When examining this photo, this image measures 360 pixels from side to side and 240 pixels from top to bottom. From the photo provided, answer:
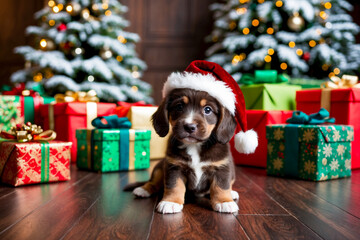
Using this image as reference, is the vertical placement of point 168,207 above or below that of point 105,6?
below


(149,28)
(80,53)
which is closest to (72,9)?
(80,53)

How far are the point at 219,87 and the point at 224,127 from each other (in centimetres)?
21

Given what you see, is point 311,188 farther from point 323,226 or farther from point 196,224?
point 196,224

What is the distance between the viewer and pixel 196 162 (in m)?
1.56

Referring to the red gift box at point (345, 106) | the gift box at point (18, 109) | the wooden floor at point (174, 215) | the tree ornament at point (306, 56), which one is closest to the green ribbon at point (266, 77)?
the red gift box at point (345, 106)

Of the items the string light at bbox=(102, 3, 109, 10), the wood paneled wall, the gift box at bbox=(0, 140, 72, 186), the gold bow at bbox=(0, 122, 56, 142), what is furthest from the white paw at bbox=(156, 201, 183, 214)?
the wood paneled wall

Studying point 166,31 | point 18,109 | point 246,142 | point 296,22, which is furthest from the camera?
point 166,31

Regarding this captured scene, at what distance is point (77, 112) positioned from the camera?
121 inches

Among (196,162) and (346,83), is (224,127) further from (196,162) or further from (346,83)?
(346,83)

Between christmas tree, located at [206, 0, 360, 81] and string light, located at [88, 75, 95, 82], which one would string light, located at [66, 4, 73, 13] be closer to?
string light, located at [88, 75, 95, 82]

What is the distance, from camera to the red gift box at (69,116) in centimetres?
307

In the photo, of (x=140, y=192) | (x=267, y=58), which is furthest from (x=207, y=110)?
(x=267, y=58)

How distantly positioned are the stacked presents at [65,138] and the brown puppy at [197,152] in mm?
966

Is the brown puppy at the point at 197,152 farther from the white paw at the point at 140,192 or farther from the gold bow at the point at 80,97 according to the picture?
the gold bow at the point at 80,97
